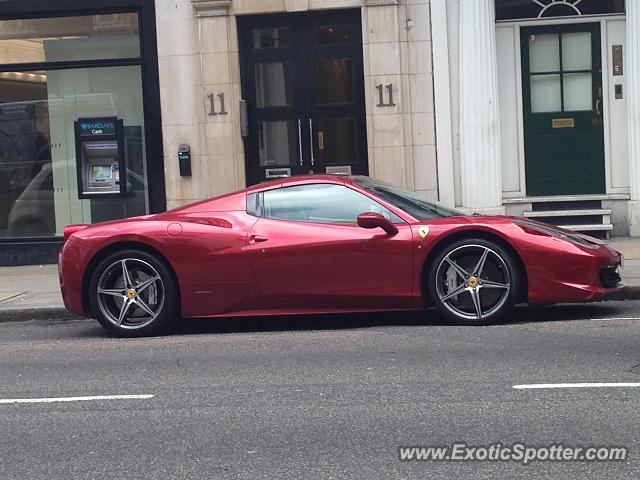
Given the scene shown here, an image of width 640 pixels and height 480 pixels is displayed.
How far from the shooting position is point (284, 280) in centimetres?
911

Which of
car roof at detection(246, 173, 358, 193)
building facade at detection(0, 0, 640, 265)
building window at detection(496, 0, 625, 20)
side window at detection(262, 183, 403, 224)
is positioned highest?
building window at detection(496, 0, 625, 20)

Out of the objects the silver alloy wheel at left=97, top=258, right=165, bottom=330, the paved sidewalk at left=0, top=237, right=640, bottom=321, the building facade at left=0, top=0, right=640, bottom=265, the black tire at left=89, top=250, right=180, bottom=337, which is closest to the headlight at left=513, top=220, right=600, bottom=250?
the paved sidewalk at left=0, top=237, right=640, bottom=321

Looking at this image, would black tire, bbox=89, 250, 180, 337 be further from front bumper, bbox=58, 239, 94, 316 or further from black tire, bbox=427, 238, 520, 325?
black tire, bbox=427, 238, 520, 325

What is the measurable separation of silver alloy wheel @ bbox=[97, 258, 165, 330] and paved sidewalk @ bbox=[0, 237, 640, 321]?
1.91 m

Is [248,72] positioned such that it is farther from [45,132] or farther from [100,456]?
[100,456]

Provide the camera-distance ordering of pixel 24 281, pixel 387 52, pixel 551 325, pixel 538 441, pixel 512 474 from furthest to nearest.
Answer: pixel 387 52
pixel 24 281
pixel 551 325
pixel 538 441
pixel 512 474

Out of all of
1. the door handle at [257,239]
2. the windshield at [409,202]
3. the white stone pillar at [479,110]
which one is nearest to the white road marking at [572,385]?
the windshield at [409,202]

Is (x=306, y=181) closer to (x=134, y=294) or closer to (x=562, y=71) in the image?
(x=134, y=294)

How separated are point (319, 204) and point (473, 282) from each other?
1483 millimetres

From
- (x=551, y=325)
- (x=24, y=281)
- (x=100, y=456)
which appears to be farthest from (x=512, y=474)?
(x=24, y=281)

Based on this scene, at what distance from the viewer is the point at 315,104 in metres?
15.1

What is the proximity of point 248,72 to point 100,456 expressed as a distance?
10.0 metres

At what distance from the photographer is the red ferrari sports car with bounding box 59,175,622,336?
349 inches

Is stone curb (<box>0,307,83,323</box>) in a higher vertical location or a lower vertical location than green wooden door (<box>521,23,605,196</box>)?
lower
